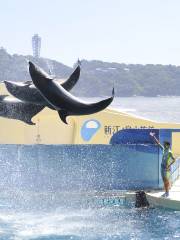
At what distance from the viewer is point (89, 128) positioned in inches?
886

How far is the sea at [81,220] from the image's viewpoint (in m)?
14.1

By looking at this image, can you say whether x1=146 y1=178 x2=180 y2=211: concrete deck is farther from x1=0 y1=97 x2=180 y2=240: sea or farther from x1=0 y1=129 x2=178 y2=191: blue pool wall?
x1=0 y1=129 x2=178 y2=191: blue pool wall

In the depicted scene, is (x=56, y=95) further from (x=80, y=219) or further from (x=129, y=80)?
(x=129, y=80)

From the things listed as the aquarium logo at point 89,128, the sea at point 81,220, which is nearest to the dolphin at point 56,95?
the sea at point 81,220

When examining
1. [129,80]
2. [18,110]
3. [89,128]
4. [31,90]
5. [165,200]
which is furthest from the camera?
[129,80]

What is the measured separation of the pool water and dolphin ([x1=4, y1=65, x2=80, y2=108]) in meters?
3.67

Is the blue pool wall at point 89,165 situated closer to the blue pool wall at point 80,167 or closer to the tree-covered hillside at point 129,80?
the blue pool wall at point 80,167

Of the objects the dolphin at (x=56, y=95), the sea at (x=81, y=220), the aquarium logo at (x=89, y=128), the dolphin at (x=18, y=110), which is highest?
the dolphin at (x=56, y=95)

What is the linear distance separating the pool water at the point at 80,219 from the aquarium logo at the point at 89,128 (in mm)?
4157

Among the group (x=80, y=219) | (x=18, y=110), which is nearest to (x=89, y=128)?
(x=80, y=219)

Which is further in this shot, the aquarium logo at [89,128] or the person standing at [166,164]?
the aquarium logo at [89,128]

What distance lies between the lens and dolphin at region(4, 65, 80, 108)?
11172 millimetres

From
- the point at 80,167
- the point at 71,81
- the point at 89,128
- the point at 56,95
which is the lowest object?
the point at 80,167

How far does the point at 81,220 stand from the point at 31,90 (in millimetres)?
5234
